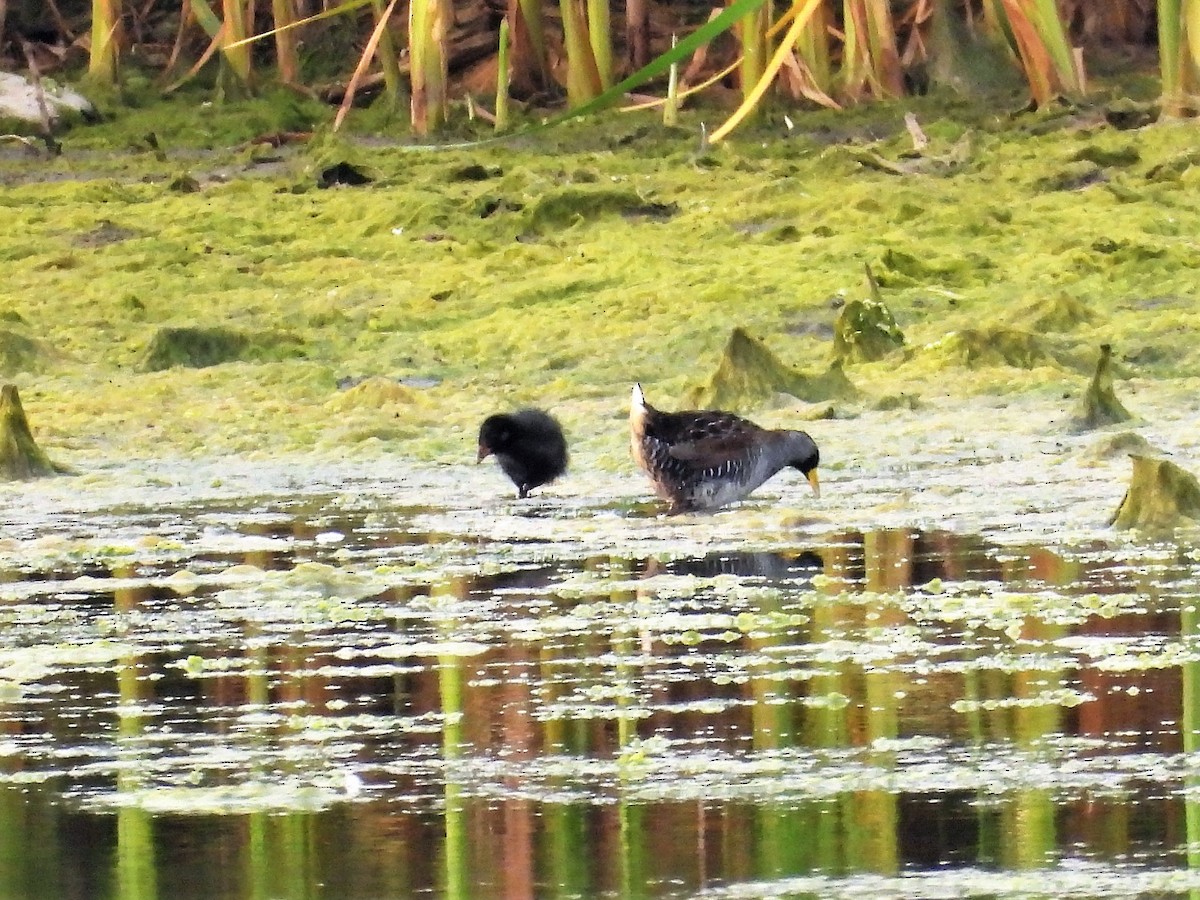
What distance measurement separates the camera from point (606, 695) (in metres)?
5.17

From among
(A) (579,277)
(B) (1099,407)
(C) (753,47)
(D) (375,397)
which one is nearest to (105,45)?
(C) (753,47)

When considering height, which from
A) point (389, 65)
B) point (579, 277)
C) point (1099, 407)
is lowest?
point (1099, 407)

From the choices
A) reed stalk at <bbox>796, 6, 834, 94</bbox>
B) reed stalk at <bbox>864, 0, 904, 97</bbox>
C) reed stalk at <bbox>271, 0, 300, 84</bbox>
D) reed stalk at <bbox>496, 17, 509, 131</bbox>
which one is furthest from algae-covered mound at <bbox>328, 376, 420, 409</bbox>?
reed stalk at <bbox>271, 0, 300, 84</bbox>

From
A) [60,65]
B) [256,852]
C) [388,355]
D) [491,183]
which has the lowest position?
[256,852]

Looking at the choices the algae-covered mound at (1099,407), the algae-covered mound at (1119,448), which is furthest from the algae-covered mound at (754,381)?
the algae-covered mound at (1119,448)

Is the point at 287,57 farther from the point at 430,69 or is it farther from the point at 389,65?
the point at 430,69

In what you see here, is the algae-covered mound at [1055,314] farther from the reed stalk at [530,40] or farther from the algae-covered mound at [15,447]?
the reed stalk at [530,40]

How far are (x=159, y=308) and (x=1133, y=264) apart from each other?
389 cm

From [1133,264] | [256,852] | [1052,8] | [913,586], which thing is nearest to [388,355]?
[1133,264]

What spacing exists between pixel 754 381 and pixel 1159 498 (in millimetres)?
3071

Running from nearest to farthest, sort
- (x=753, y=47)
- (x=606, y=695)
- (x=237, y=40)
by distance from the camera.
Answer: (x=606, y=695), (x=753, y=47), (x=237, y=40)

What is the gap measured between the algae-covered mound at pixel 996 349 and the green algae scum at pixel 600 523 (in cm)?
2

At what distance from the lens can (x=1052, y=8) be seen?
14.1 metres

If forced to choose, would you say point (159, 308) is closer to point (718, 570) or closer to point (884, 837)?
point (718, 570)
